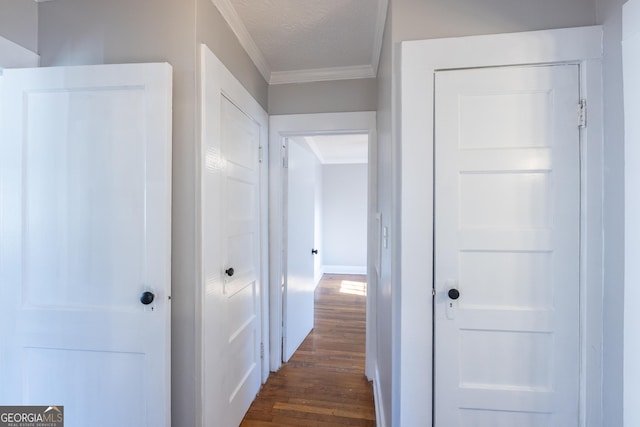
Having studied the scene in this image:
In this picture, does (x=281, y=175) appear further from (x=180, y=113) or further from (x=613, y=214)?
(x=613, y=214)

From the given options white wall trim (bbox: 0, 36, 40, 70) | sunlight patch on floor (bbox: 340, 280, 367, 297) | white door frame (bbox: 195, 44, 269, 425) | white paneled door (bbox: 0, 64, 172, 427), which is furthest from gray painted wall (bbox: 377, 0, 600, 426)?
sunlight patch on floor (bbox: 340, 280, 367, 297)

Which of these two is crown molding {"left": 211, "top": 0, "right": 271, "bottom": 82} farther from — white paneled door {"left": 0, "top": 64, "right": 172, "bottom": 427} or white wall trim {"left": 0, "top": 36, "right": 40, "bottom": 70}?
white wall trim {"left": 0, "top": 36, "right": 40, "bottom": 70}

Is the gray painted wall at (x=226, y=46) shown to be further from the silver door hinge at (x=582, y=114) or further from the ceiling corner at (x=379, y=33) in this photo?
the silver door hinge at (x=582, y=114)

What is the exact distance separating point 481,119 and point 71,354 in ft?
6.49

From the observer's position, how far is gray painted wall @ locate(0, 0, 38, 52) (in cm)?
112

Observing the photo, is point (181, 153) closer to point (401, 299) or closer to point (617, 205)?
point (401, 299)

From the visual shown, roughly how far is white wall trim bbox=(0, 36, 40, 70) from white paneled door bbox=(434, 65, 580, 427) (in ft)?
6.07

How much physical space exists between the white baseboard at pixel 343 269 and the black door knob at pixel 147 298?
4644 mm

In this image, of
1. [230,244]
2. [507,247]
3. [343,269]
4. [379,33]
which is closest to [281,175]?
[230,244]

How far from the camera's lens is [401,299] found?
1059mm
